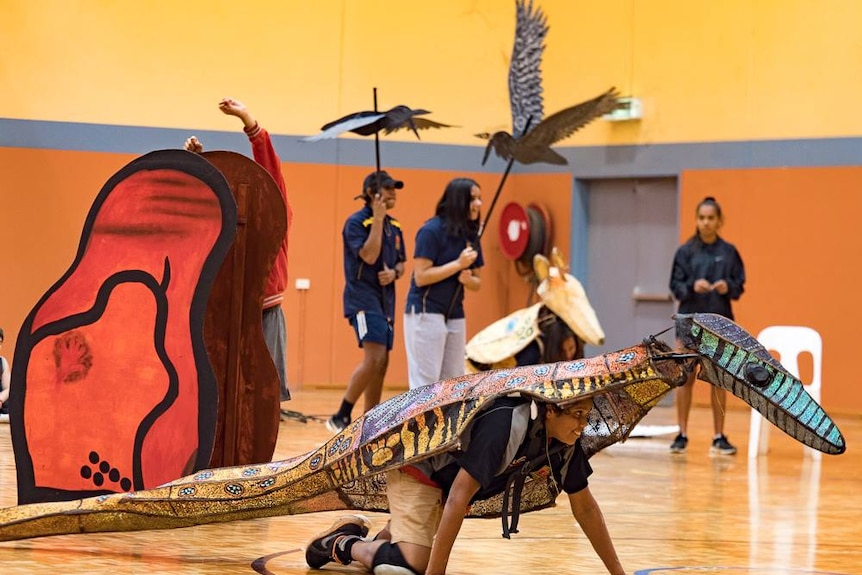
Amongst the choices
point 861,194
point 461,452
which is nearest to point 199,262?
point 461,452

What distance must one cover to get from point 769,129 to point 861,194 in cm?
98

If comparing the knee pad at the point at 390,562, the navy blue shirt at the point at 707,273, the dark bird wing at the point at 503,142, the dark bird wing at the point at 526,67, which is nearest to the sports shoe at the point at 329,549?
the knee pad at the point at 390,562

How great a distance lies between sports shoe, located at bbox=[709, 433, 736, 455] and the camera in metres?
8.44

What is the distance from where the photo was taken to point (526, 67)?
11.5 meters

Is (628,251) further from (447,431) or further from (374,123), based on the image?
(447,431)

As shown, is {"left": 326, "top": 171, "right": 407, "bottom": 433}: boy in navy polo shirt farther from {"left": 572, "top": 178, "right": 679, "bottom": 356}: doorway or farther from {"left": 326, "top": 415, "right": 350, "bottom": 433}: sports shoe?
{"left": 572, "top": 178, "right": 679, "bottom": 356}: doorway

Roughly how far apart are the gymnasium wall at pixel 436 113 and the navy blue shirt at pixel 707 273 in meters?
2.83

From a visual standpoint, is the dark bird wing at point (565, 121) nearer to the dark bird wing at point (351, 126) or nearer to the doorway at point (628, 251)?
the dark bird wing at point (351, 126)

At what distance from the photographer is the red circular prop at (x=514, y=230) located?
12.3m

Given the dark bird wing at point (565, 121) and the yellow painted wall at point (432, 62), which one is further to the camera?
the yellow painted wall at point (432, 62)

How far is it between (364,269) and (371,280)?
8cm

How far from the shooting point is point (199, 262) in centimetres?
464

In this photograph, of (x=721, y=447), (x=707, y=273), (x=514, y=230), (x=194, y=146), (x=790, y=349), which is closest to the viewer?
(x=194, y=146)

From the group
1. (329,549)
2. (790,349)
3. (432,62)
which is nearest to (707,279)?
(790,349)
